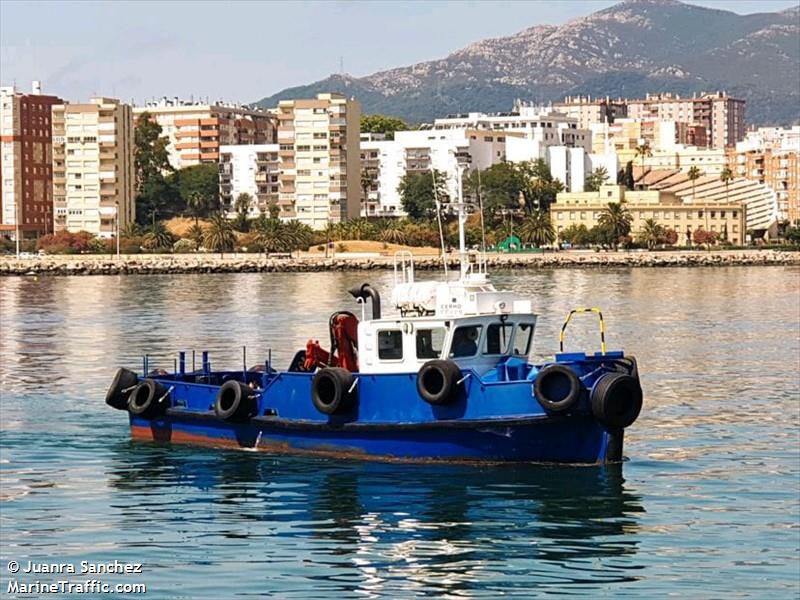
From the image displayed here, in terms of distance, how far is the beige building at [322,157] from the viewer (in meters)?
160

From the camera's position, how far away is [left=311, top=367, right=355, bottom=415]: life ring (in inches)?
1012

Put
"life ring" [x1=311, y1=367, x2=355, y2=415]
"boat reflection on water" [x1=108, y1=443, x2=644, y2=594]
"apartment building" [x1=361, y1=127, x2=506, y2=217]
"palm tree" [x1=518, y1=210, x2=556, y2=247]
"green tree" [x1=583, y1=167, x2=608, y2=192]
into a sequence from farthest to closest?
"green tree" [x1=583, y1=167, x2=608, y2=192] < "apartment building" [x1=361, y1=127, x2=506, y2=217] < "palm tree" [x1=518, y1=210, x2=556, y2=247] < "life ring" [x1=311, y1=367, x2=355, y2=415] < "boat reflection on water" [x1=108, y1=443, x2=644, y2=594]

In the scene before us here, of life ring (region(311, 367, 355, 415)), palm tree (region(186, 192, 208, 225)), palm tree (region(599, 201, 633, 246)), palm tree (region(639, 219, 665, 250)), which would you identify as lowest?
life ring (region(311, 367, 355, 415))

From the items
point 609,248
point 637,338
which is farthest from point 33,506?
point 609,248

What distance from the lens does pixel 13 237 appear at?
16438cm

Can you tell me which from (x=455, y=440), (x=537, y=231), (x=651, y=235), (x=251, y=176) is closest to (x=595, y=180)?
(x=651, y=235)

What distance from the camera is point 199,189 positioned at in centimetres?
17188

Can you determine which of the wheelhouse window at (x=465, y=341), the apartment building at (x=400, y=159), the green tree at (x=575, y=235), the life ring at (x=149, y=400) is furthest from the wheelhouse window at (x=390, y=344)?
the apartment building at (x=400, y=159)

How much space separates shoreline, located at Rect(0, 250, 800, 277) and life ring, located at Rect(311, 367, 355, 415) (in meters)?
102

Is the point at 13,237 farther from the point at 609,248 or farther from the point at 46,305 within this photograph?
the point at 46,305

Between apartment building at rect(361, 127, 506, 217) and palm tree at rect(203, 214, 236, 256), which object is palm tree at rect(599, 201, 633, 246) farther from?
palm tree at rect(203, 214, 236, 256)

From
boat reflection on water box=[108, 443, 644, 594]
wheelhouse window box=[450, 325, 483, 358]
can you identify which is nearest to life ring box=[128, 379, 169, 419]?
boat reflection on water box=[108, 443, 644, 594]

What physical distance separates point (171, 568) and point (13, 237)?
149252mm

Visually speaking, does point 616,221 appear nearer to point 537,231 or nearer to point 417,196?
point 537,231
